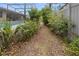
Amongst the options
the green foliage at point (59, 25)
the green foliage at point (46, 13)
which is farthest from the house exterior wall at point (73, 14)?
the green foliage at point (46, 13)

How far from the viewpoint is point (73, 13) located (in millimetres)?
3504

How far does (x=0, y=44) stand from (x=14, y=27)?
42 centimetres

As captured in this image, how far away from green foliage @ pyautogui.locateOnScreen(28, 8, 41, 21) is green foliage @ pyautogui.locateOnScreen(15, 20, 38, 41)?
0.10 meters

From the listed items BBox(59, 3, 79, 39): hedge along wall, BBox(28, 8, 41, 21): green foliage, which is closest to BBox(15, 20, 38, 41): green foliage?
BBox(28, 8, 41, 21): green foliage

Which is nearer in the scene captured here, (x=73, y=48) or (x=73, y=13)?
(x=73, y=48)

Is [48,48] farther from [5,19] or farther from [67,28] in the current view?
[5,19]

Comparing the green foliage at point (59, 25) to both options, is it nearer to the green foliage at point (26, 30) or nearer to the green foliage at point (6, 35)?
the green foliage at point (26, 30)

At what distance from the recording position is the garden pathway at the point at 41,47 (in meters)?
3.33

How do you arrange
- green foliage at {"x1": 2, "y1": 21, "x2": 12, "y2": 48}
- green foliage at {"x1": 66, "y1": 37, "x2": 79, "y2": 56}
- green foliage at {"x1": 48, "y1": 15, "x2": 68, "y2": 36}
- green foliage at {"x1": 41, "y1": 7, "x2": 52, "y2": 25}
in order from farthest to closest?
green foliage at {"x1": 48, "y1": 15, "x2": 68, "y2": 36}, green foliage at {"x1": 2, "y1": 21, "x2": 12, "y2": 48}, green foliage at {"x1": 41, "y1": 7, "x2": 52, "y2": 25}, green foliage at {"x1": 66, "y1": 37, "x2": 79, "y2": 56}

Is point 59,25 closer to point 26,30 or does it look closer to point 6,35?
point 26,30

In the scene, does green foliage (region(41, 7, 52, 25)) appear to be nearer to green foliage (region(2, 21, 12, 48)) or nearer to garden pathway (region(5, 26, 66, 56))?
garden pathway (region(5, 26, 66, 56))

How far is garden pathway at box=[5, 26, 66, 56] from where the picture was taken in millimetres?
3326

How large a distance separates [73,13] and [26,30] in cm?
102

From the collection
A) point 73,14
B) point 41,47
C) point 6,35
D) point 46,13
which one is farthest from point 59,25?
point 6,35
